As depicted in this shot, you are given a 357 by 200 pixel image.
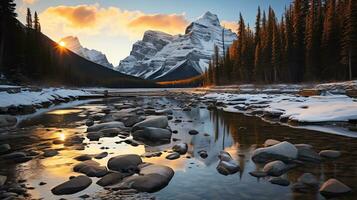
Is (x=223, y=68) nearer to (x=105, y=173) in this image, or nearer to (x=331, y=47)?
(x=331, y=47)

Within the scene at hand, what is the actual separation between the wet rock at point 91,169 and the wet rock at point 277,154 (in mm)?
5368

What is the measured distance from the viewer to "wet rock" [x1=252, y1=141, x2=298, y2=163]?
11738 mm

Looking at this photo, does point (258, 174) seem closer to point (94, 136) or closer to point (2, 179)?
point (2, 179)

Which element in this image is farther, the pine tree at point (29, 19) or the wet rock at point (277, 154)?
the pine tree at point (29, 19)

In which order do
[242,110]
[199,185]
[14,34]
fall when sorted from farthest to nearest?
1. [14,34]
2. [242,110]
3. [199,185]

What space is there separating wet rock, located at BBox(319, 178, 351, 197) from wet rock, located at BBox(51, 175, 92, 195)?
20.6 ft

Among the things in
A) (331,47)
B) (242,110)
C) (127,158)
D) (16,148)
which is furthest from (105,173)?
(331,47)

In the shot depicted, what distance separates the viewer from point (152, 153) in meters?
13.5

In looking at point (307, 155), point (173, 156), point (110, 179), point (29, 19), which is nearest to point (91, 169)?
point (110, 179)

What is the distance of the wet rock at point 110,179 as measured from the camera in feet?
31.0

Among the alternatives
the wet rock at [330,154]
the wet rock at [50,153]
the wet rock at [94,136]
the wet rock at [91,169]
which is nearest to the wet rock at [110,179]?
the wet rock at [91,169]

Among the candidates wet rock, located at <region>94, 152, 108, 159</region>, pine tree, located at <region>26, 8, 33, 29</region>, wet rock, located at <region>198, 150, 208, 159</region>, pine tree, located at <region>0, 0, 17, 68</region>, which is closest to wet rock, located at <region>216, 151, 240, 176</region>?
wet rock, located at <region>198, 150, 208, 159</region>

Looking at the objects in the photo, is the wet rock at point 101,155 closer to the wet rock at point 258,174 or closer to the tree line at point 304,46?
the wet rock at point 258,174

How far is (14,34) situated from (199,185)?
6596 centimetres
